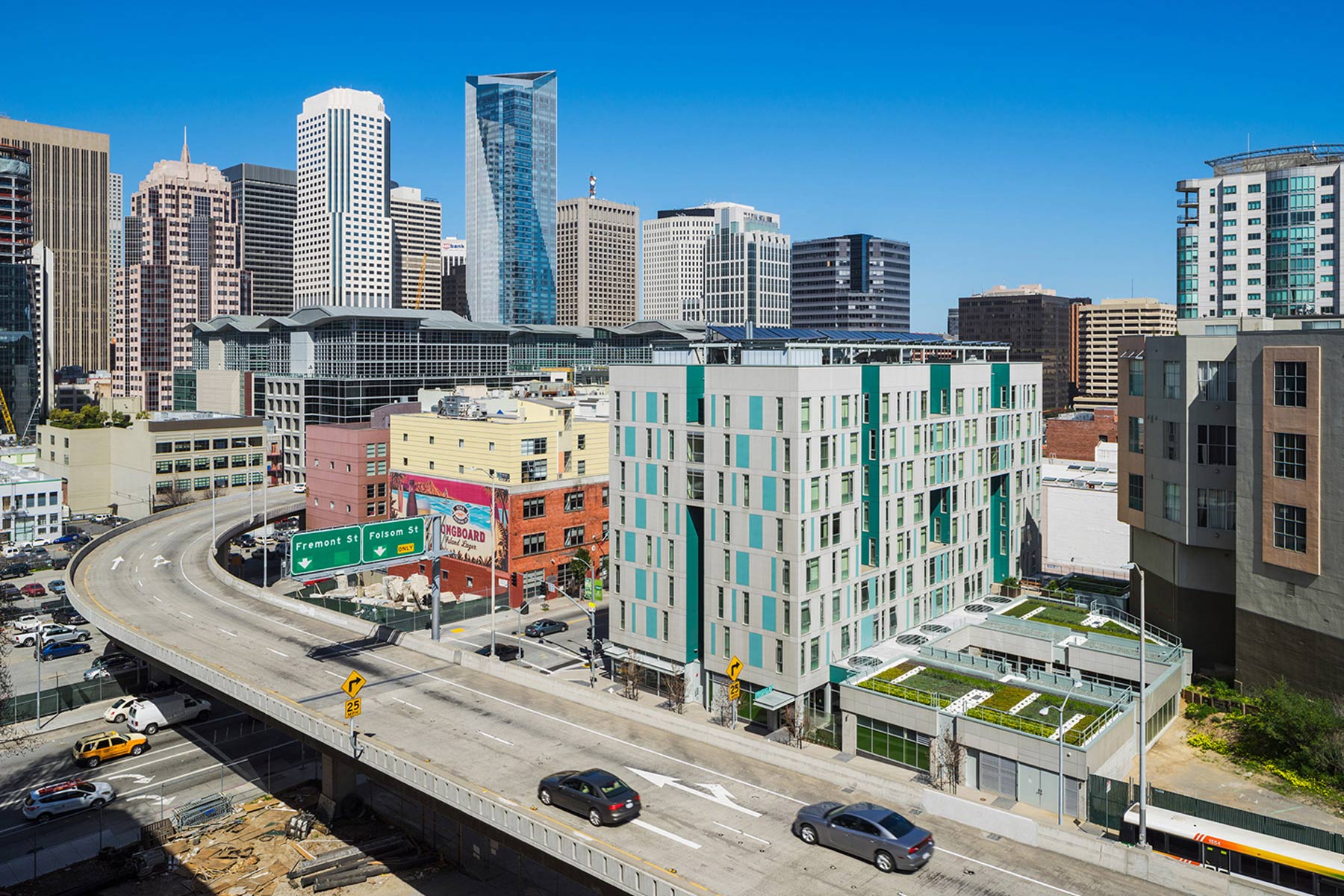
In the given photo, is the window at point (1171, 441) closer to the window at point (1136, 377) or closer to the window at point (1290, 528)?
the window at point (1136, 377)

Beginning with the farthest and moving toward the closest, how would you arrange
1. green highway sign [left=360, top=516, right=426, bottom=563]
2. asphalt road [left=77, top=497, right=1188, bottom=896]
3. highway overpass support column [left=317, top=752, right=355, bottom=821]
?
green highway sign [left=360, top=516, right=426, bottom=563] → highway overpass support column [left=317, top=752, right=355, bottom=821] → asphalt road [left=77, top=497, right=1188, bottom=896]

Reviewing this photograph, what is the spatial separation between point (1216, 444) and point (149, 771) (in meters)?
73.1

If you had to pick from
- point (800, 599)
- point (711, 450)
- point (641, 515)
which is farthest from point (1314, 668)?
point (641, 515)

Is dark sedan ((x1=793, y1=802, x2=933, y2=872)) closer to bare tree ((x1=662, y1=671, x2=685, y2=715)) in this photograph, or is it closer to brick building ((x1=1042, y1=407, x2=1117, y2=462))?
bare tree ((x1=662, y1=671, x2=685, y2=715))

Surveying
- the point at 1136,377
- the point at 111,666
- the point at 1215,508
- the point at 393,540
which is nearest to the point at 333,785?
the point at 393,540

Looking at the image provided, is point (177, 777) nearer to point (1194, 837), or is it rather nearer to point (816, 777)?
point (816, 777)

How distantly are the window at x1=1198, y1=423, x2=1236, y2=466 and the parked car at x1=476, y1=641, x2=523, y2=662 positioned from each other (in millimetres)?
50671

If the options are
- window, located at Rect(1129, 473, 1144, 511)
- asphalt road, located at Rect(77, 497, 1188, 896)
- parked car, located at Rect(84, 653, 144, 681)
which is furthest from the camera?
parked car, located at Rect(84, 653, 144, 681)

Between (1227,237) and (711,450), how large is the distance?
145 meters

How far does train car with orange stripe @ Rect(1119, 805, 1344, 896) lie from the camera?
3884 centimetres

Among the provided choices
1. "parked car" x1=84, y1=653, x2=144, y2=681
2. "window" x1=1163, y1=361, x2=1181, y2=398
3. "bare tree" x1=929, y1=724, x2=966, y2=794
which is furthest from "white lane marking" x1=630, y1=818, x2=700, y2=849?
"parked car" x1=84, y1=653, x2=144, y2=681

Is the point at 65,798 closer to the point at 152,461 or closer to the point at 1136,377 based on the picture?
the point at 1136,377

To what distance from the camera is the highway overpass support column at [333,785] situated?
196 feet

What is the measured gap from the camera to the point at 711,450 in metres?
63.7
